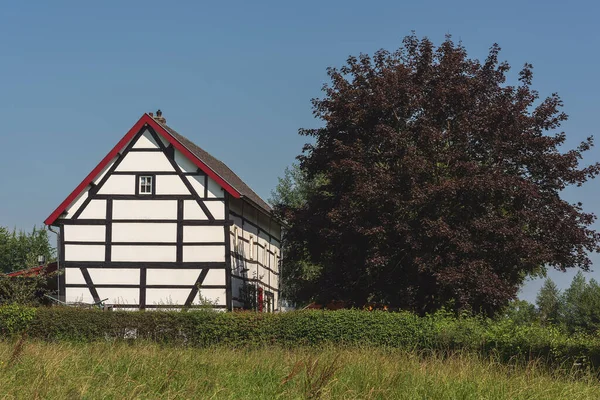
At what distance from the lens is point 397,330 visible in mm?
22984

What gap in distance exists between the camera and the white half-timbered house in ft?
98.8

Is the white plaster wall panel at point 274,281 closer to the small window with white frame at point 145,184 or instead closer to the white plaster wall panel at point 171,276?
the white plaster wall panel at point 171,276

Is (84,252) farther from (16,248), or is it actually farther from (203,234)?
(16,248)

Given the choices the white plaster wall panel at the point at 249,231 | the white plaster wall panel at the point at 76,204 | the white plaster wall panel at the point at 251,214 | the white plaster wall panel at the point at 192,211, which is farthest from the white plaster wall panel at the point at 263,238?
the white plaster wall panel at the point at 76,204

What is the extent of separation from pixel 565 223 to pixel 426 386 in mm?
18174

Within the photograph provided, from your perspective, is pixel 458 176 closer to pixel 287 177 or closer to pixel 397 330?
pixel 397 330

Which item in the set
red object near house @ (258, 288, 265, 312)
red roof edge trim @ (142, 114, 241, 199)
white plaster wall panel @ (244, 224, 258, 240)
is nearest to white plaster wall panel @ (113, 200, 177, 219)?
red roof edge trim @ (142, 114, 241, 199)

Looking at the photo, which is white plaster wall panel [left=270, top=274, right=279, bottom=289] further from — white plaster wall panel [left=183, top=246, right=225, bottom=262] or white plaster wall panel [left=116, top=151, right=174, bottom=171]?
white plaster wall panel [left=116, top=151, right=174, bottom=171]

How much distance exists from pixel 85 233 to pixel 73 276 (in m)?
1.56

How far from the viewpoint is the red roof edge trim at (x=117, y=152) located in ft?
99.5

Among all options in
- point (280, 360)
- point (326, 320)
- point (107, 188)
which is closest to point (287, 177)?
point (107, 188)

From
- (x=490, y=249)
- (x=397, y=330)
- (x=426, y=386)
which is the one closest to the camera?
Result: (x=426, y=386)

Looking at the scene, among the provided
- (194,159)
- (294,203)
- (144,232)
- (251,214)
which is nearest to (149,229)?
(144,232)

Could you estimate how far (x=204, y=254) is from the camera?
3022 cm
